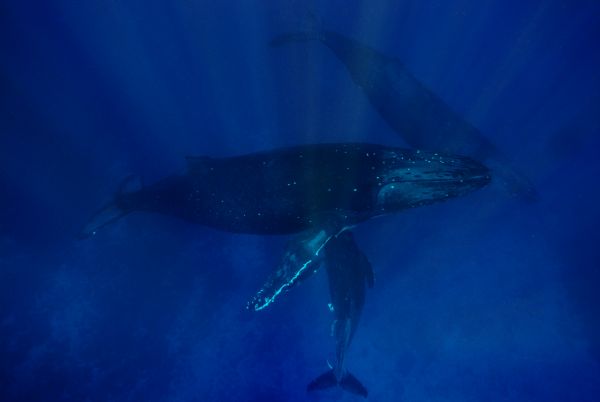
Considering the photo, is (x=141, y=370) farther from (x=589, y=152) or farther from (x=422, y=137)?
(x=589, y=152)

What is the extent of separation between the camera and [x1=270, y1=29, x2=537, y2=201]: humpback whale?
360 inches

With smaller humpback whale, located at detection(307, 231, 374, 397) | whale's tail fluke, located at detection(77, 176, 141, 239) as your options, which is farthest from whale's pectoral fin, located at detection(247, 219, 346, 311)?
whale's tail fluke, located at detection(77, 176, 141, 239)

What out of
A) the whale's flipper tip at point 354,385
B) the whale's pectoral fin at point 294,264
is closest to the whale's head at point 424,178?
the whale's pectoral fin at point 294,264

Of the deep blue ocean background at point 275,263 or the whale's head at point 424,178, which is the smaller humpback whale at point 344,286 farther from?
the deep blue ocean background at point 275,263

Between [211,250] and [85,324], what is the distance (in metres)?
5.20

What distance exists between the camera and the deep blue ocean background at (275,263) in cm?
1074

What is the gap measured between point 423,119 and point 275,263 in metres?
6.77

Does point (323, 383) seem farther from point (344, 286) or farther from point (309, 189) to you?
point (309, 189)

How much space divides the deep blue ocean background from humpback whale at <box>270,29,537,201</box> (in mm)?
3135

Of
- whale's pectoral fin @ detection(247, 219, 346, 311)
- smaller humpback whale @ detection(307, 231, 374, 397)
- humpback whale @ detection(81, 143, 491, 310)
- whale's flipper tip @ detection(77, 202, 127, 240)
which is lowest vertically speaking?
smaller humpback whale @ detection(307, 231, 374, 397)

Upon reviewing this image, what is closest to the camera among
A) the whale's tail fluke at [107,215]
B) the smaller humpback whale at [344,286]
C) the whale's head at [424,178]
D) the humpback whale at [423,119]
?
the whale's head at [424,178]

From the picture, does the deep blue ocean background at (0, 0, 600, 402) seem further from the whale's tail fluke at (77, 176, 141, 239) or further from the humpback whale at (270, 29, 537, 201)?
the whale's tail fluke at (77, 176, 141, 239)

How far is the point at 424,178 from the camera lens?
489cm

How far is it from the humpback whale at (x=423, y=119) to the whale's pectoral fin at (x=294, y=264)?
536 cm
